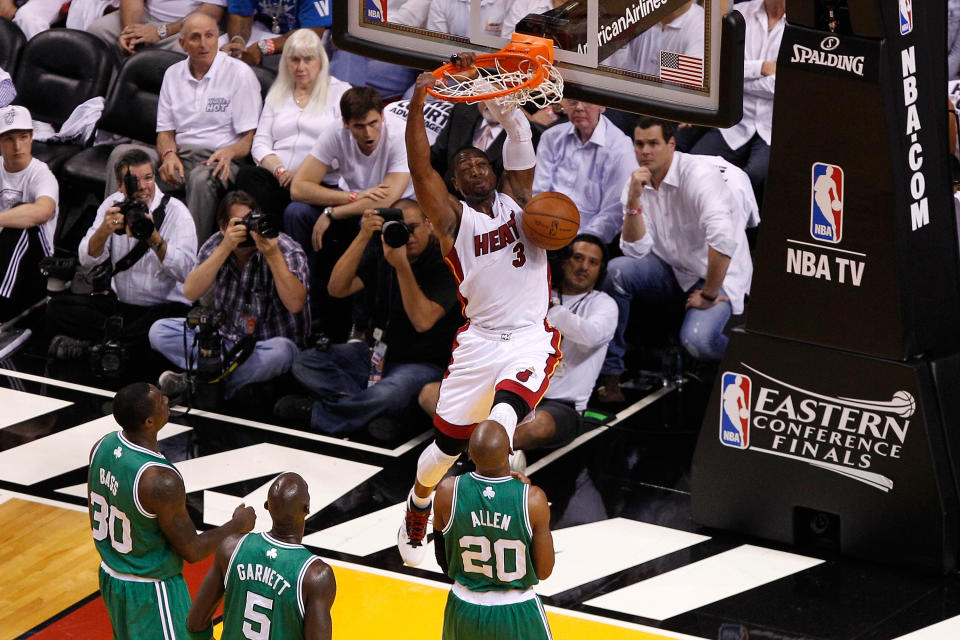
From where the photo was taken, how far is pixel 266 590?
4.62 metres

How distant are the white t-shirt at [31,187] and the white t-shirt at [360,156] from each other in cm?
233

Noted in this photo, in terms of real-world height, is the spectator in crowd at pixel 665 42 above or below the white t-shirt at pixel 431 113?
above

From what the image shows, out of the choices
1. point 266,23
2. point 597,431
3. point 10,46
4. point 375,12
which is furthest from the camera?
point 10,46

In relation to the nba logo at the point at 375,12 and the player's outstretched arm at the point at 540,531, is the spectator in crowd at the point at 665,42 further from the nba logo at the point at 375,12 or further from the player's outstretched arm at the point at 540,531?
the player's outstretched arm at the point at 540,531

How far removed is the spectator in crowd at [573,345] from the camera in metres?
8.59

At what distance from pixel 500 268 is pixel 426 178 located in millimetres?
644

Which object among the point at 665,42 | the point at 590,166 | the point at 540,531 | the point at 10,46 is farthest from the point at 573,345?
the point at 10,46

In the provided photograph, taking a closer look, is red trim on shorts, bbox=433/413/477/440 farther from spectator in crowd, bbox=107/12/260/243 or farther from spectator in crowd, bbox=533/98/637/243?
spectator in crowd, bbox=107/12/260/243

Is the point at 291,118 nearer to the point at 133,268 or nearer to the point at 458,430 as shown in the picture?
the point at 133,268

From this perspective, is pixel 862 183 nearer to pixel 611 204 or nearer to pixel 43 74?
pixel 611 204

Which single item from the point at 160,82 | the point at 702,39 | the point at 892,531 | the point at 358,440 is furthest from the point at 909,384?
the point at 160,82

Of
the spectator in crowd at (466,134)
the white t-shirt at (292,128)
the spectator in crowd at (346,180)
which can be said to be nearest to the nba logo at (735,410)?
the spectator in crowd at (466,134)

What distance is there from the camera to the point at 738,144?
370 inches

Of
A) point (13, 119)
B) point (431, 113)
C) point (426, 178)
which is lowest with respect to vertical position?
point (13, 119)
